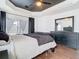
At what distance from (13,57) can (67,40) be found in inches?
141

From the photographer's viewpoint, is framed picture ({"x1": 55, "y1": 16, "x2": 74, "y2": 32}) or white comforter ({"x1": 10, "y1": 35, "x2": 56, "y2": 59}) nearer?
white comforter ({"x1": 10, "y1": 35, "x2": 56, "y2": 59})

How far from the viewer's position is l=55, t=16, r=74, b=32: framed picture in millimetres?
4492

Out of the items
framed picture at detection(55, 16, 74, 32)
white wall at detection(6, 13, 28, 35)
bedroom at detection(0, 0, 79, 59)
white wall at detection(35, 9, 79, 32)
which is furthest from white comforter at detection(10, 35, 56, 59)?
white wall at detection(35, 9, 79, 32)

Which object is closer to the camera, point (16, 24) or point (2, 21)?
point (2, 21)

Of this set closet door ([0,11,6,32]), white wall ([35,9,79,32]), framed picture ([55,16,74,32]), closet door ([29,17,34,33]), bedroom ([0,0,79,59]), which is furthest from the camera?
closet door ([29,17,34,33])

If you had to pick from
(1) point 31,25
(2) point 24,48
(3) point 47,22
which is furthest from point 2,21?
(3) point 47,22

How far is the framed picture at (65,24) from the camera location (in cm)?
449

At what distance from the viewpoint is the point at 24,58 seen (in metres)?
1.93

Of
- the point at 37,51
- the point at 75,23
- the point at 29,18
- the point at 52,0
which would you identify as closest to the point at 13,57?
the point at 37,51

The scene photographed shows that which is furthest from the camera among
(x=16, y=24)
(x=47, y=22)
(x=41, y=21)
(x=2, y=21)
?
(x=41, y=21)

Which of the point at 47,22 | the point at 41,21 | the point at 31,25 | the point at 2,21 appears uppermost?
the point at 41,21

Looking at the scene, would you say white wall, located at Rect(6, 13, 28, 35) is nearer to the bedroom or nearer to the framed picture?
the bedroom

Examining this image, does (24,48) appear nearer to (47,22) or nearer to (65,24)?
(65,24)

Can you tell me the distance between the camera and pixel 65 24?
15.7 feet
